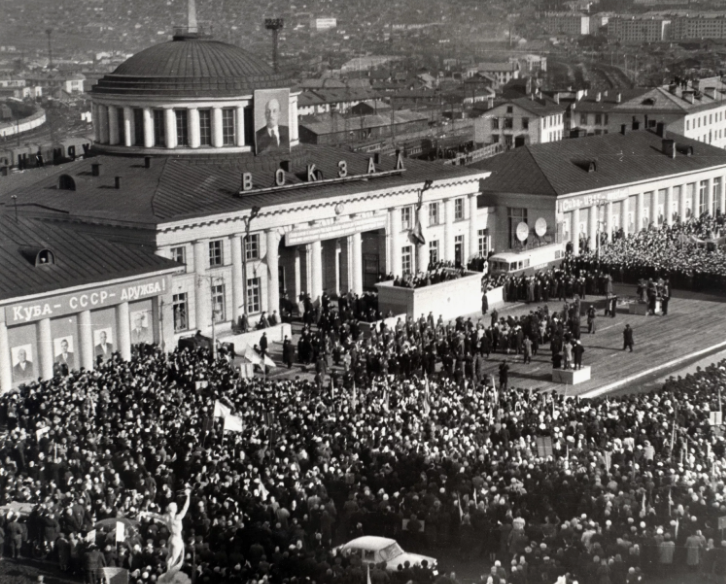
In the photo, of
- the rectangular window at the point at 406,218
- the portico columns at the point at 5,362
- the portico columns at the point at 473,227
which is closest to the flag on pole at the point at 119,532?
the portico columns at the point at 5,362

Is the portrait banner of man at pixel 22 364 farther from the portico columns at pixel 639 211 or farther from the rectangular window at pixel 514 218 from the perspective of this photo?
the portico columns at pixel 639 211

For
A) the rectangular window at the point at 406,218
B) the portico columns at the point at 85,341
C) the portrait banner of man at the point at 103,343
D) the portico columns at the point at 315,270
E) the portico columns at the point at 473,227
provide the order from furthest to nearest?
the portico columns at the point at 473,227
the rectangular window at the point at 406,218
the portico columns at the point at 315,270
the portrait banner of man at the point at 103,343
the portico columns at the point at 85,341

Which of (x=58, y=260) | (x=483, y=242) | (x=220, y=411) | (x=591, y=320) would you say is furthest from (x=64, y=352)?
(x=483, y=242)

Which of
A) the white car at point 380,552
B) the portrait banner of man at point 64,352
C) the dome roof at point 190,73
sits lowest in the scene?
the portrait banner of man at point 64,352

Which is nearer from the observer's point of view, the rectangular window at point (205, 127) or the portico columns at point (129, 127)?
the rectangular window at point (205, 127)

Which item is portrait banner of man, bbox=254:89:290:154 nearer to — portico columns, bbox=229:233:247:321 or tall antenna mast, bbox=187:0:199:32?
tall antenna mast, bbox=187:0:199:32

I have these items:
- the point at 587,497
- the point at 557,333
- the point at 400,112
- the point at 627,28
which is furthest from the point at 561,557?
the point at 400,112
